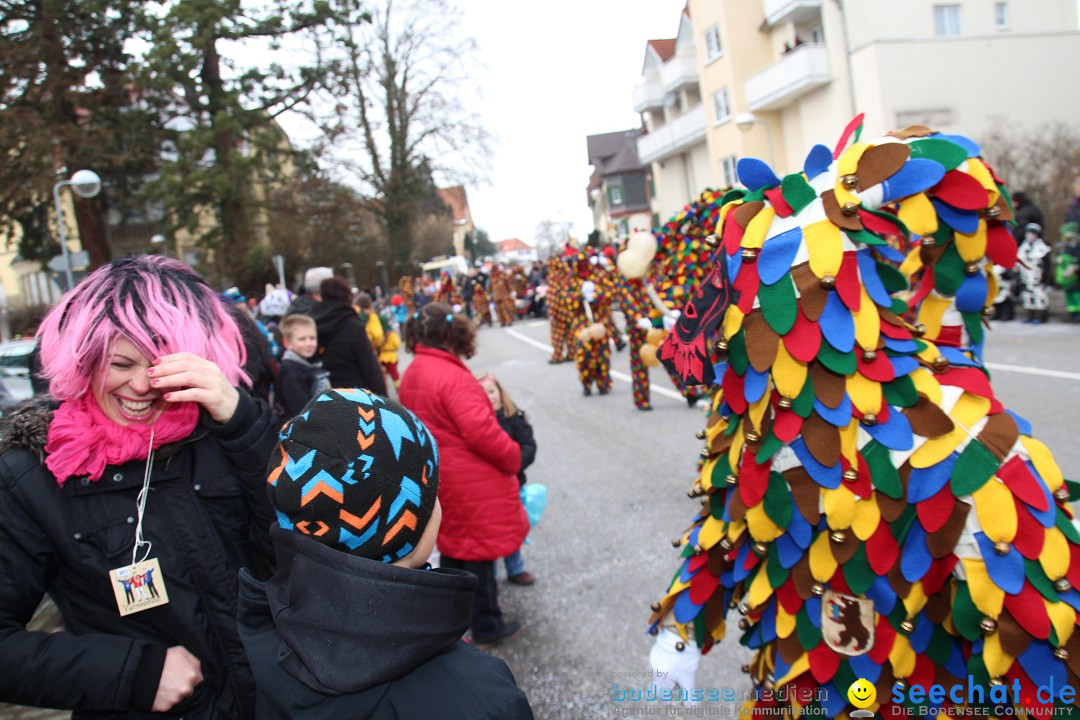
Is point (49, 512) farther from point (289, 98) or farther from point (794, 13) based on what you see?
point (794, 13)

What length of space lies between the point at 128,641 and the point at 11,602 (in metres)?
0.28

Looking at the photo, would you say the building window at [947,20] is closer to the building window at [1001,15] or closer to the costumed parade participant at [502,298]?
the building window at [1001,15]

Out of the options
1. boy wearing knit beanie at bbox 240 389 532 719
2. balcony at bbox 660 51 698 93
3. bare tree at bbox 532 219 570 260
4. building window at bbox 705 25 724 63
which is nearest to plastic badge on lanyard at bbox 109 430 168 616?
boy wearing knit beanie at bbox 240 389 532 719

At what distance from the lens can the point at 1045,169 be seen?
1416 cm

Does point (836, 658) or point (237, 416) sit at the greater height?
point (237, 416)

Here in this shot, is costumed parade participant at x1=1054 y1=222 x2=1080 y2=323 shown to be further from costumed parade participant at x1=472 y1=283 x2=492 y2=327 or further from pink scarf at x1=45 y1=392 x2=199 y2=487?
costumed parade participant at x1=472 y1=283 x2=492 y2=327

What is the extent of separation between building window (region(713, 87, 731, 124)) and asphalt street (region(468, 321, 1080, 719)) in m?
19.1

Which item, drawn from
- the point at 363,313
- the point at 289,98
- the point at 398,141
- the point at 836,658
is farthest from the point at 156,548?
the point at 398,141

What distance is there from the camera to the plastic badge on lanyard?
5.81 ft

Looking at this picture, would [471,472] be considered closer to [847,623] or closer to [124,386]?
[124,386]

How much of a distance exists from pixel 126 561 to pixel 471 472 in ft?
5.99

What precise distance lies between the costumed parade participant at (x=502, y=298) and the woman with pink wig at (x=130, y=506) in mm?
22368

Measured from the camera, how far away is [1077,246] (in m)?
9.73

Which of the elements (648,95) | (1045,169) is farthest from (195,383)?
(648,95)
